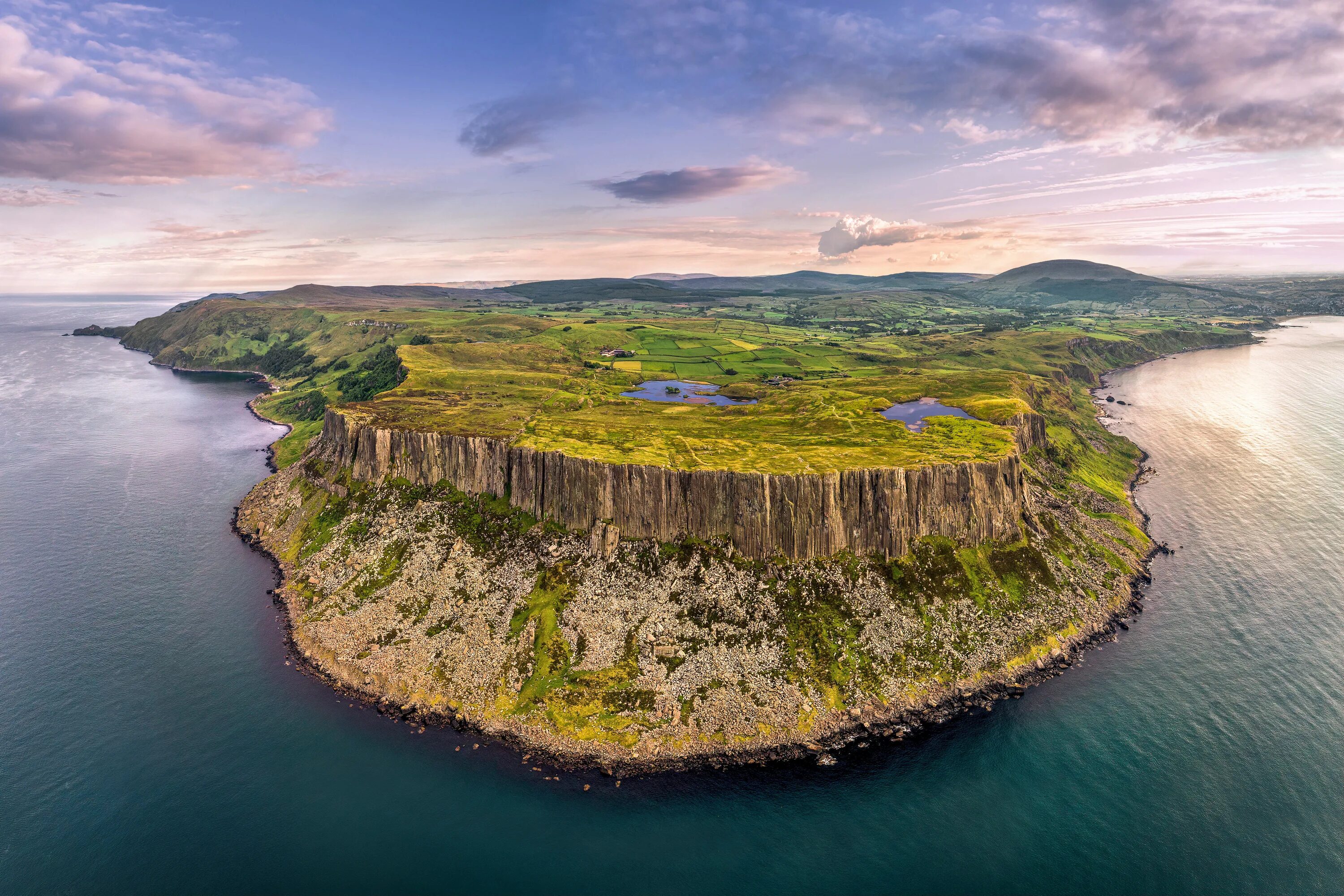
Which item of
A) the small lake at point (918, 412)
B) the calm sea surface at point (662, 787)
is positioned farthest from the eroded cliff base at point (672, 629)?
the small lake at point (918, 412)

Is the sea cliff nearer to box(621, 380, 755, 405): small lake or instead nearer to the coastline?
the coastline

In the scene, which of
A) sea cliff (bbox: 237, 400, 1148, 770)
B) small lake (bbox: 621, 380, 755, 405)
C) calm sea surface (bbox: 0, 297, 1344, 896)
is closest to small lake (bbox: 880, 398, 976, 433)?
sea cliff (bbox: 237, 400, 1148, 770)

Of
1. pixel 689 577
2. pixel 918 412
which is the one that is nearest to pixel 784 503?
pixel 689 577

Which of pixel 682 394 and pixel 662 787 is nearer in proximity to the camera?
pixel 662 787

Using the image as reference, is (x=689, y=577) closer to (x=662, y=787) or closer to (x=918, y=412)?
(x=662, y=787)

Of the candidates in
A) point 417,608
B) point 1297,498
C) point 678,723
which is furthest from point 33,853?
point 1297,498

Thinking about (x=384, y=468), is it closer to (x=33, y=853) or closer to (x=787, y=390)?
(x=33, y=853)

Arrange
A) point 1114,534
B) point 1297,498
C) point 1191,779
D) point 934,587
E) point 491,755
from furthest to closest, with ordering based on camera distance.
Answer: point 1297,498 → point 1114,534 → point 934,587 → point 491,755 → point 1191,779

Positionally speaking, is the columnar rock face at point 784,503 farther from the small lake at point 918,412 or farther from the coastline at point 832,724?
the small lake at point 918,412
